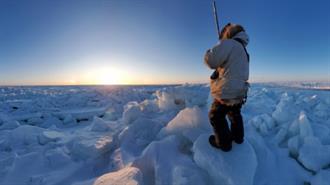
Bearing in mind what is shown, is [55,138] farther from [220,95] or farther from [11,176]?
[220,95]

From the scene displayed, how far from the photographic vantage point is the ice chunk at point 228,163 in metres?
1.85

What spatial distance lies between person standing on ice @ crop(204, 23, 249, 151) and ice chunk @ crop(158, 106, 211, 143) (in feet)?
1.61

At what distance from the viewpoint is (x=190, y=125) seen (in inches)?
104

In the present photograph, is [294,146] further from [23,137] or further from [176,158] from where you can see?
[23,137]

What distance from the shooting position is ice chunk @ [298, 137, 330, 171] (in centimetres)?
255

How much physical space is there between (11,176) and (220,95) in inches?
95.3

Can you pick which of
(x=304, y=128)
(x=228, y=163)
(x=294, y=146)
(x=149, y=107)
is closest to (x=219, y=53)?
(x=228, y=163)

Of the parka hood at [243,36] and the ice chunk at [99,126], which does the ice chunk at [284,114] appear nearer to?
the parka hood at [243,36]

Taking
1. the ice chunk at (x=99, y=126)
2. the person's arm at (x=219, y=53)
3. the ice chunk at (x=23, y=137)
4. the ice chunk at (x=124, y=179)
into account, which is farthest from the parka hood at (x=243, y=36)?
the ice chunk at (x=99, y=126)

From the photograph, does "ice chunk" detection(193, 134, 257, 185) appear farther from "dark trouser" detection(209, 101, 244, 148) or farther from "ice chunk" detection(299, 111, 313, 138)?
"ice chunk" detection(299, 111, 313, 138)

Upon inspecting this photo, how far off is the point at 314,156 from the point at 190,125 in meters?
1.48

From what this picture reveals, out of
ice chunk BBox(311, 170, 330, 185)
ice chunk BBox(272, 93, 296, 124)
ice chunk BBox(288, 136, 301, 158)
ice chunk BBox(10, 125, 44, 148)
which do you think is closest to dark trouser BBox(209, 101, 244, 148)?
ice chunk BBox(311, 170, 330, 185)

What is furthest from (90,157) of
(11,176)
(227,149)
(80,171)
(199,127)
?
(227,149)

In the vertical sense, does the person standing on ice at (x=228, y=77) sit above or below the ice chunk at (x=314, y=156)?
above
